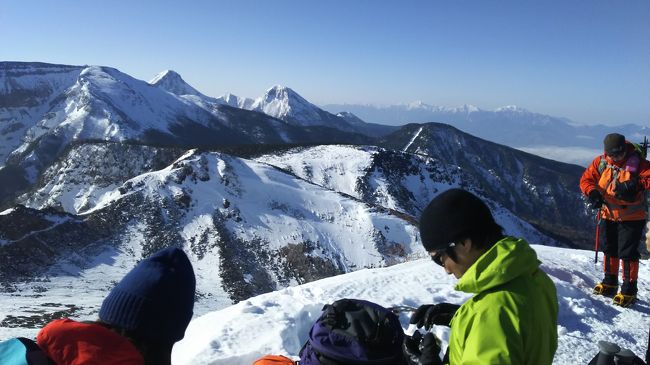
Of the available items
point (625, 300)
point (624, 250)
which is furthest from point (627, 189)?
point (625, 300)

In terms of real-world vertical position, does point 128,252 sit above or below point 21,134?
below

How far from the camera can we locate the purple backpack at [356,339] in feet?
13.8

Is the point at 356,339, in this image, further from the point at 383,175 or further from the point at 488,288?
the point at 383,175

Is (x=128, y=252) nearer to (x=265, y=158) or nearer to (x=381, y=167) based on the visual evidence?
(x=265, y=158)

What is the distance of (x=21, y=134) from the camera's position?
474 ft

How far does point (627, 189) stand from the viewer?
8328 millimetres

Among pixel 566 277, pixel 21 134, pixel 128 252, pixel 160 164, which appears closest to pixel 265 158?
pixel 160 164

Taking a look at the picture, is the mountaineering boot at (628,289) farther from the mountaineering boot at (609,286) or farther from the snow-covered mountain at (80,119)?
the snow-covered mountain at (80,119)

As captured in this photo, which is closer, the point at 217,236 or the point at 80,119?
the point at 217,236

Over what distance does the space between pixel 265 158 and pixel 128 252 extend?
115ft

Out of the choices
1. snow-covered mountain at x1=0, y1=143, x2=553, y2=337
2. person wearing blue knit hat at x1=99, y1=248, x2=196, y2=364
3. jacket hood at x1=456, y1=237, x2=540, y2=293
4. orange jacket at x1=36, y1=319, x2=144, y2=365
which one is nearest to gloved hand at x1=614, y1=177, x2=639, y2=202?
jacket hood at x1=456, y1=237, x2=540, y2=293

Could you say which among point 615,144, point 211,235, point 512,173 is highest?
point 615,144

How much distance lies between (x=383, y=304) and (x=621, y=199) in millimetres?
5131

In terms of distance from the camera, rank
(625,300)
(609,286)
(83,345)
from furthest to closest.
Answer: (609,286) → (625,300) → (83,345)
